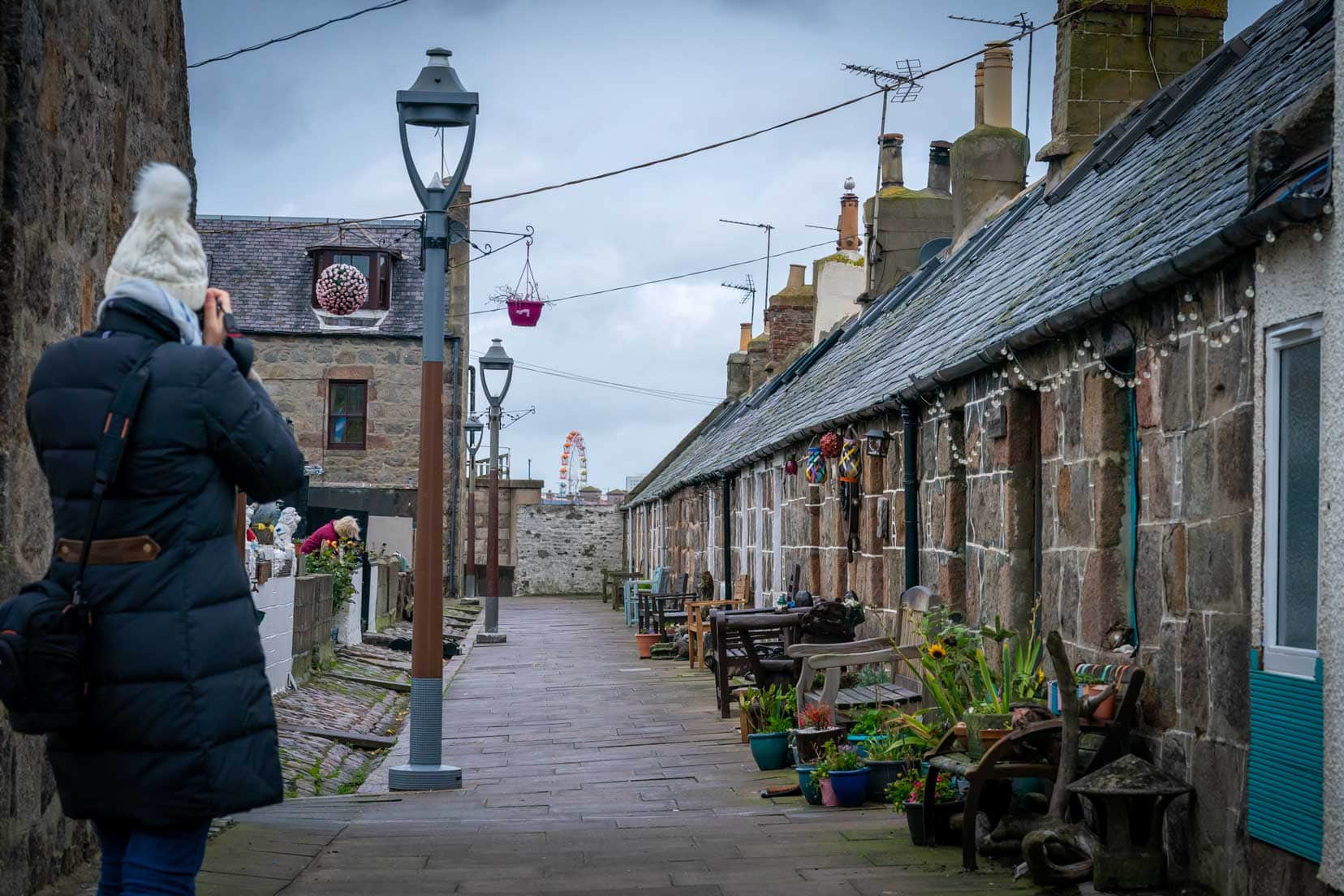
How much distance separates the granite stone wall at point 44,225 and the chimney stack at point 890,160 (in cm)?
1532

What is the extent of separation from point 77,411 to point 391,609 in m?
21.3

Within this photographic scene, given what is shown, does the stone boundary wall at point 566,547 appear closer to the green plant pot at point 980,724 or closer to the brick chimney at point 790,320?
the brick chimney at point 790,320

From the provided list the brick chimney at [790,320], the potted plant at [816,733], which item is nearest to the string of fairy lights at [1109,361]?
the potted plant at [816,733]

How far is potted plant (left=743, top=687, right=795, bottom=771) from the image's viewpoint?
9.77m

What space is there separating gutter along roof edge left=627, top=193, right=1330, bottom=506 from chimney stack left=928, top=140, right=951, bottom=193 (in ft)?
35.8

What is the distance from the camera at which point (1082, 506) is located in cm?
726

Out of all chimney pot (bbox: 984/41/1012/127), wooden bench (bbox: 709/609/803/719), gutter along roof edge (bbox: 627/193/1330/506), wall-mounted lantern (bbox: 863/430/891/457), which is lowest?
wooden bench (bbox: 709/609/803/719)

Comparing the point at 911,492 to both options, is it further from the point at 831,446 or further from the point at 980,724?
the point at 980,724

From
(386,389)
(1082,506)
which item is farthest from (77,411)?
(386,389)

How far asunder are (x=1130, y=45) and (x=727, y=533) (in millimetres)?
10656

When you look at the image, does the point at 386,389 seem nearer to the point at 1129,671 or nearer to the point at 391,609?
the point at 391,609

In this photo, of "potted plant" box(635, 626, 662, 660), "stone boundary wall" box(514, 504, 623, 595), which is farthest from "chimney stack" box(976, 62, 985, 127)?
"stone boundary wall" box(514, 504, 623, 595)

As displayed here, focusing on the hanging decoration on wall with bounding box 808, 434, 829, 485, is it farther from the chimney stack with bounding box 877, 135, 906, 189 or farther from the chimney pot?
the chimney stack with bounding box 877, 135, 906, 189

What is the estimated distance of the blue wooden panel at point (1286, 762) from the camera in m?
4.74
